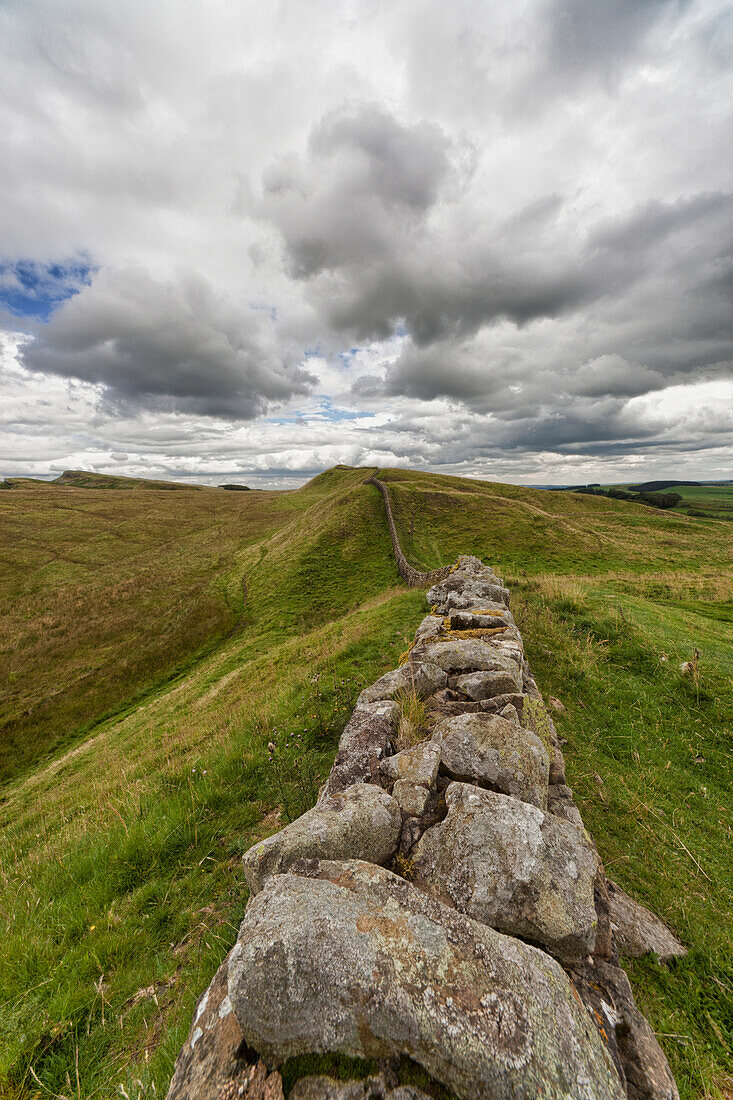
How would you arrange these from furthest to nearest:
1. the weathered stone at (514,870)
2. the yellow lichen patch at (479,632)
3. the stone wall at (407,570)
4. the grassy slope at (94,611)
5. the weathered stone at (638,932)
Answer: the stone wall at (407,570)
the grassy slope at (94,611)
the yellow lichen patch at (479,632)
the weathered stone at (638,932)
the weathered stone at (514,870)

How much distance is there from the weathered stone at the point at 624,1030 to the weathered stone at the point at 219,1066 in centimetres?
271

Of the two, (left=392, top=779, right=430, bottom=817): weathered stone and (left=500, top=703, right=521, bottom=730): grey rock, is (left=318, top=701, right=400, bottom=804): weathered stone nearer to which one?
(left=392, top=779, right=430, bottom=817): weathered stone

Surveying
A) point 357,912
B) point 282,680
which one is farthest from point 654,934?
point 282,680

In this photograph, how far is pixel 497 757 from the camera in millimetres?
5469

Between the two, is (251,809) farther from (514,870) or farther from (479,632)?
(479,632)

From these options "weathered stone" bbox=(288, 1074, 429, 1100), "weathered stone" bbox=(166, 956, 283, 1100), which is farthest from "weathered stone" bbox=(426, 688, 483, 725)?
"weathered stone" bbox=(166, 956, 283, 1100)

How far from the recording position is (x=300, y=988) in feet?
9.50

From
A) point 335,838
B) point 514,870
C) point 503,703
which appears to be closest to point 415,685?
point 503,703

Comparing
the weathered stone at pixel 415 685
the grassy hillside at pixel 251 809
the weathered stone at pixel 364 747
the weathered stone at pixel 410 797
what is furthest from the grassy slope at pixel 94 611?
the weathered stone at pixel 410 797

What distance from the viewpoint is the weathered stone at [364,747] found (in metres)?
6.00

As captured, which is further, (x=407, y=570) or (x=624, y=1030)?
(x=407, y=570)

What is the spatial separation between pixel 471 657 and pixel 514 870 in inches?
191

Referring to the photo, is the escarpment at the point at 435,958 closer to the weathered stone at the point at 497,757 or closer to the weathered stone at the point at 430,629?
the weathered stone at the point at 497,757

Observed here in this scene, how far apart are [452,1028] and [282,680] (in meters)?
12.7
